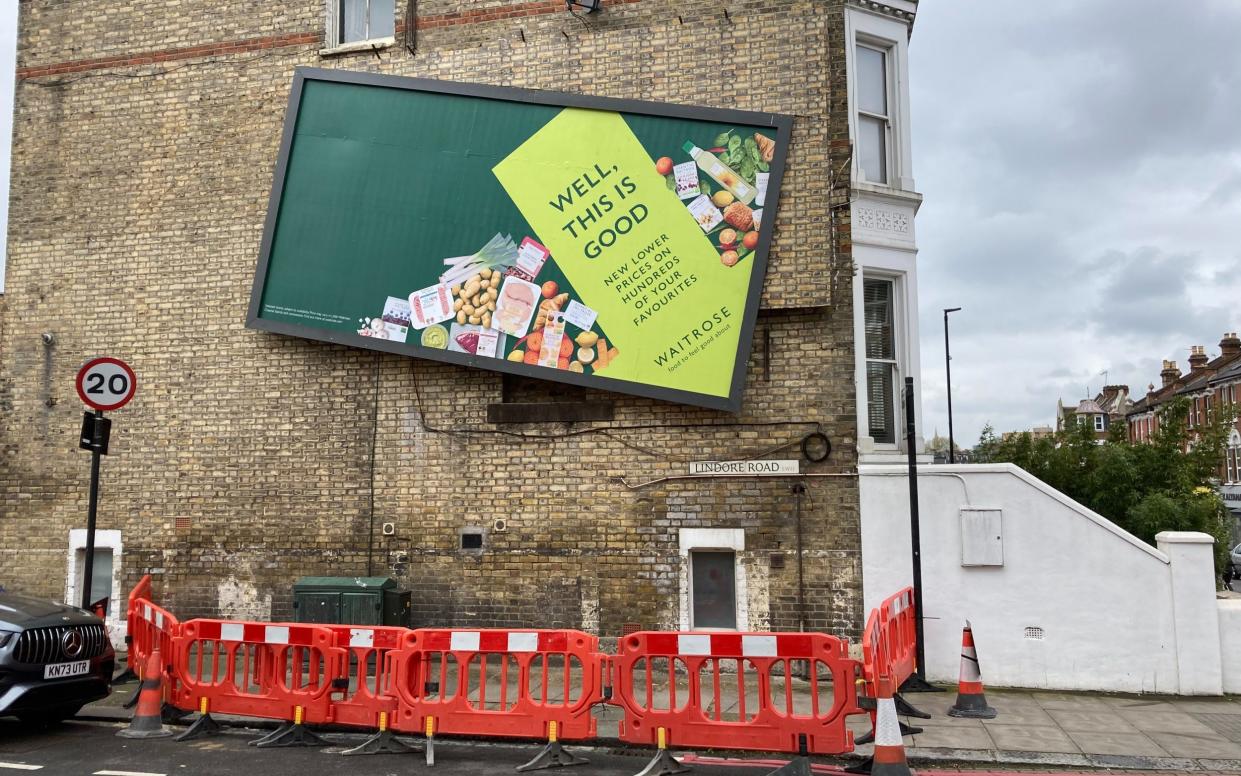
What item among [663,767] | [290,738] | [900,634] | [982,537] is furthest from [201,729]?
[982,537]

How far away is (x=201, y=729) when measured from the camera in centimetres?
841

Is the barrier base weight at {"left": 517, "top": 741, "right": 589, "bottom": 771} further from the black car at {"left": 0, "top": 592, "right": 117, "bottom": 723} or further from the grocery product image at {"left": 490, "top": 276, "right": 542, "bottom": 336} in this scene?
the grocery product image at {"left": 490, "top": 276, "right": 542, "bottom": 336}

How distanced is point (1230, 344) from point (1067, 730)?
56157mm

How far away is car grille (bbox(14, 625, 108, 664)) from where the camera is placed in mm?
7922

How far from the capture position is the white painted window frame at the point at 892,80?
1211cm

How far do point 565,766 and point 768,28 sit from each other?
344 inches

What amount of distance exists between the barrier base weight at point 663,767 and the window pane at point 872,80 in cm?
886

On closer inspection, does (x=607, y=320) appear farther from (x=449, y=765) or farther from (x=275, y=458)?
(x=449, y=765)

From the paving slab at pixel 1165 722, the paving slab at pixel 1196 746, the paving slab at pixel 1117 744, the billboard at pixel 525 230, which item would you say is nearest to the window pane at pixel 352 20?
the billboard at pixel 525 230

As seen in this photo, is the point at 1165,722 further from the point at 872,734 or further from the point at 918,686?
the point at 872,734

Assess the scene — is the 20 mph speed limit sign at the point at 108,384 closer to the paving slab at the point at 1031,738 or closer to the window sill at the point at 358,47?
the window sill at the point at 358,47

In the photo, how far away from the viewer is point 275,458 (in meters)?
12.5

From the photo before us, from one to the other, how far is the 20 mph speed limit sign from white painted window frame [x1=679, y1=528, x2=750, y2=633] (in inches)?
257

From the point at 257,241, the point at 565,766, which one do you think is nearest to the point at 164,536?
the point at 257,241
